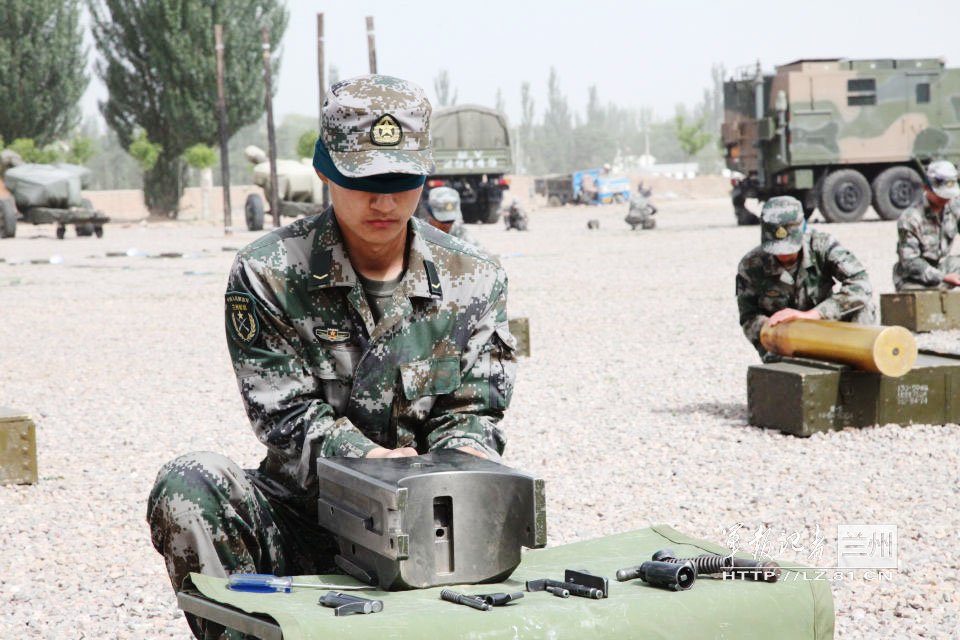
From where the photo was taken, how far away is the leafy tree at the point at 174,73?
43531mm

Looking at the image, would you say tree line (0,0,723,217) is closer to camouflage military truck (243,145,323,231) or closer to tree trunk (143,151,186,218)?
tree trunk (143,151,186,218)

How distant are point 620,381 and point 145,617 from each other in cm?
469

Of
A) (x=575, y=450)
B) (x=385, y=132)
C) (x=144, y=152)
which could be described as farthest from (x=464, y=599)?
(x=144, y=152)

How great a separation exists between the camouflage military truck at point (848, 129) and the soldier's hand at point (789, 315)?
16.2 meters

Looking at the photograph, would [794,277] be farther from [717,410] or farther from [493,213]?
[493,213]

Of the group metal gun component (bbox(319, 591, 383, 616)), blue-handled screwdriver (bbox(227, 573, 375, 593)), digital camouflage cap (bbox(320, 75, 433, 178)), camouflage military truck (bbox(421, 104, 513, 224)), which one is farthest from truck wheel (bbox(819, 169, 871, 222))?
metal gun component (bbox(319, 591, 383, 616))

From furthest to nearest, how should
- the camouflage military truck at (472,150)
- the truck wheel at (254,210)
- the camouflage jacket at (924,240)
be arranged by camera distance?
the camouflage military truck at (472,150) < the truck wheel at (254,210) < the camouflage jacket at (924,240)

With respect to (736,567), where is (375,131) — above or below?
above

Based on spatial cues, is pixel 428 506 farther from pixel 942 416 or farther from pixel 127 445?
pixel 942 416

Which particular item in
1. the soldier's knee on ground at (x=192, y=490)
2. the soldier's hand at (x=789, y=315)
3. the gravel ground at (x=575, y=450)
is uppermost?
the soldier's knee on ground at (x=192, y=490)

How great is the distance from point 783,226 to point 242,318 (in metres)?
4.22

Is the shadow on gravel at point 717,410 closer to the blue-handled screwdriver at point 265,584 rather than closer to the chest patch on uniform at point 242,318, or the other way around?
the chest patch on uniform at point 242,318

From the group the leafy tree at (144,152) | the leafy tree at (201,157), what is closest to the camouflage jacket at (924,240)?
the leafy tree at (201,157)

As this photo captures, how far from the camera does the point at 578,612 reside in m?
2.05
